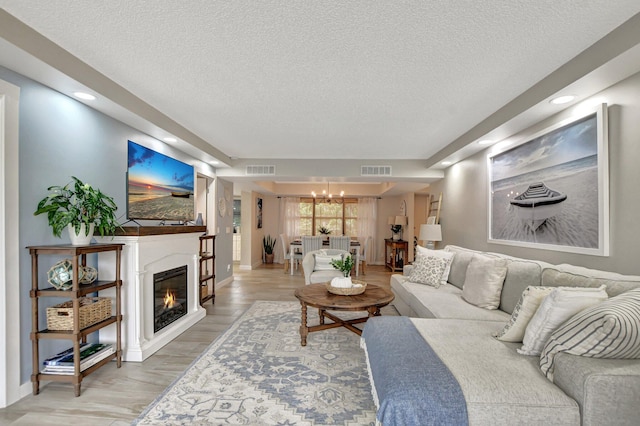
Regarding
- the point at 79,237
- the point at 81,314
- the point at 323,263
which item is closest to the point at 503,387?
the point at 81,314

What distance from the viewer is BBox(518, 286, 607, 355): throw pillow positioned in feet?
5.16

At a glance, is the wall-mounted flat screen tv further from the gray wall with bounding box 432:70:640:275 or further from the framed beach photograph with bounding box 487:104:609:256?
the gray wall with bounding box 432:70:640:275

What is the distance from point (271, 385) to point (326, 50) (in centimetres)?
240

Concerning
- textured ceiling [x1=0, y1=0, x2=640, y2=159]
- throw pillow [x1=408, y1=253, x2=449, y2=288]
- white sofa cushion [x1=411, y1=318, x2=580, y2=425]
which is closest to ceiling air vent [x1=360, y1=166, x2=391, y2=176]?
throw pillow [x1=408, y1=253, x2=449, y2=288]

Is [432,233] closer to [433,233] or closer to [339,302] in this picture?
[433,233]

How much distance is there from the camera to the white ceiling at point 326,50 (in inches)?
60.5

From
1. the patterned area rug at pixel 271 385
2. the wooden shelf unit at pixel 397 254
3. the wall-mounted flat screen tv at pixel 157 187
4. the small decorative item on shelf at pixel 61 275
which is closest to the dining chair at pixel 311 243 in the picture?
the wooden shelf unit at pixel 397 254

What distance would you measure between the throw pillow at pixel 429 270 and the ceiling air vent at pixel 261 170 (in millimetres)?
2891

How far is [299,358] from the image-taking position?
2.62m

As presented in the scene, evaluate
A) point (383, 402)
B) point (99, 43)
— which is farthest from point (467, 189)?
point (99, 43)

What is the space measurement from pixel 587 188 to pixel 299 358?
2.69 metres

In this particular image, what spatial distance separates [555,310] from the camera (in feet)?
5.24

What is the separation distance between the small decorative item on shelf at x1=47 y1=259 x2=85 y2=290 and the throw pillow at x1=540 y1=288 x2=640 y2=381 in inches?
118

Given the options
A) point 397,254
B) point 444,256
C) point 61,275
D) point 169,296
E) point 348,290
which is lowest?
point 397,254
